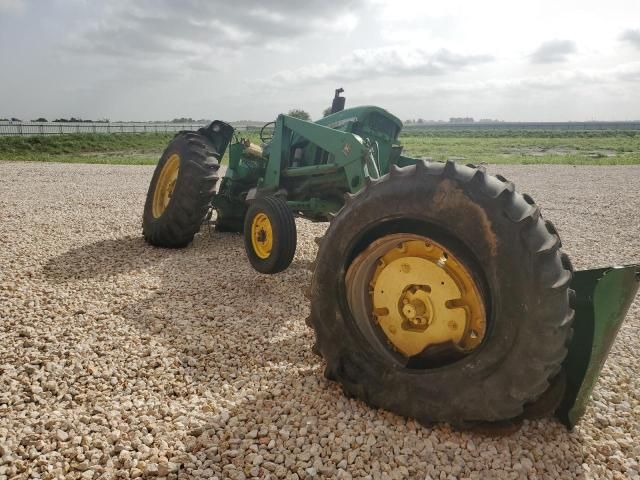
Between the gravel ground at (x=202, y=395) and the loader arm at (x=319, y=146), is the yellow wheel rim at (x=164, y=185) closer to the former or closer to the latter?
the gravel ground at (x=202, y=395)

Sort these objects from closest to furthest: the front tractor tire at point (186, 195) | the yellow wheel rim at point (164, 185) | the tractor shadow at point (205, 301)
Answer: the tractor shadow at point (205, 301) → the front tractor tire at point (186, 195) → the yellow wheel rim at point (164, 185)

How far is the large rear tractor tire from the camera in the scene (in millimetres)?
2295

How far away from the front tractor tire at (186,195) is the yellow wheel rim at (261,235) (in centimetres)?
110

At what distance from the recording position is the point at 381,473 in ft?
7.72

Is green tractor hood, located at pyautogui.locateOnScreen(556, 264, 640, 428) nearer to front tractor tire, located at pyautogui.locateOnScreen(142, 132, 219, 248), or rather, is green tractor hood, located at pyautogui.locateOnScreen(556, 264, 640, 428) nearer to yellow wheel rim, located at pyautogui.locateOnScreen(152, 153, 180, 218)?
front tractor tire, located at pyautogui.locateOnScreen(142, 132, 219, 248)

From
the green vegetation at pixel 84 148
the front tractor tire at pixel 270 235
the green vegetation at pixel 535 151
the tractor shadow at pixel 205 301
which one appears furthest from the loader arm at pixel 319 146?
the green vegetation at pixel 535 151

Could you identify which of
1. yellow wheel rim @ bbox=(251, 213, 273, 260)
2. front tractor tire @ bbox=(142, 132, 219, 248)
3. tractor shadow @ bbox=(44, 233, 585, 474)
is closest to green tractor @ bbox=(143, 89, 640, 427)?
tractor shadow @ bbox=(44, 233, 585, 474)

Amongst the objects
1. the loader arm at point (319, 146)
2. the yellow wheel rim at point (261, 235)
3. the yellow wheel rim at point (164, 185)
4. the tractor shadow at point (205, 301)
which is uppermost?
the loader arm at point (319, 146)

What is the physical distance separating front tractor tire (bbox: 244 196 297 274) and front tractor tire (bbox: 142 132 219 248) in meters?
1.01

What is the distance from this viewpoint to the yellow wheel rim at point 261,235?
5512 millimetres

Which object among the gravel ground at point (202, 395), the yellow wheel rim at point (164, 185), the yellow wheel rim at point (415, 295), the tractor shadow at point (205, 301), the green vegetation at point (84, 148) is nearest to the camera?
the gravel ground at point (202, 395)

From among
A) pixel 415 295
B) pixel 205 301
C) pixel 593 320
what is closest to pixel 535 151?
pixel 205 301

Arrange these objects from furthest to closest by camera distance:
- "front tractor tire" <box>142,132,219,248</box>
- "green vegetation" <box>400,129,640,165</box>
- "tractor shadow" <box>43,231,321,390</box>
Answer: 1. "green vegetation" <box>400,129,640,165</box>
2. "front tractor tire" <box>142,132,219,248</box>
3. "tractor shadow" <box>43,231,321,390</box>

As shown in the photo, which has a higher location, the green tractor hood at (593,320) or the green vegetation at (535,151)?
the green vegetation at (535,151)
